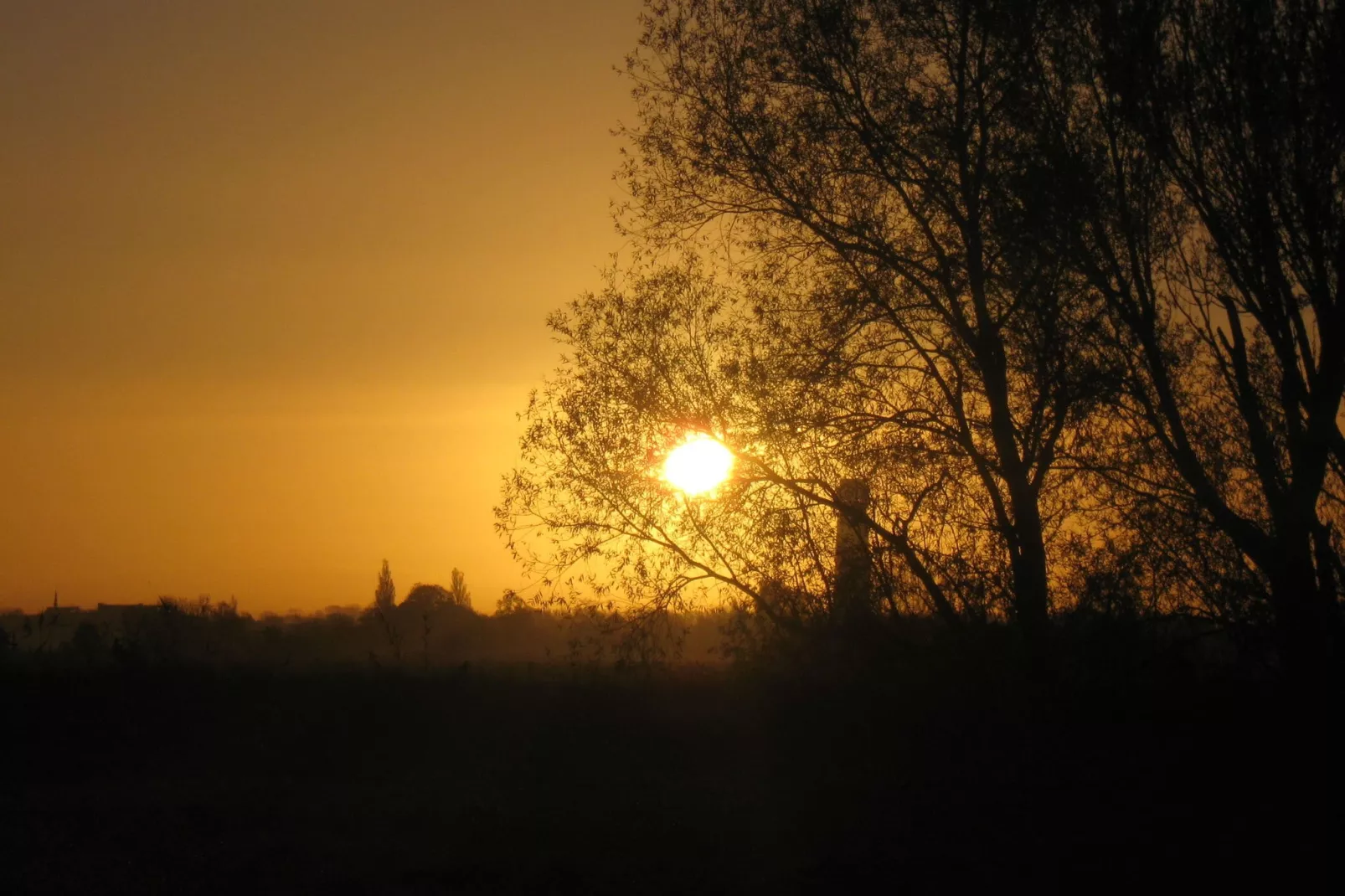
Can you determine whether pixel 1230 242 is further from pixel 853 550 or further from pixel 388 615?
pixel 388 615

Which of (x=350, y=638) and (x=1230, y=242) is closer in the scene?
(x=1230, y=242)

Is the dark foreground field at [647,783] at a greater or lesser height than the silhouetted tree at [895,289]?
lesser

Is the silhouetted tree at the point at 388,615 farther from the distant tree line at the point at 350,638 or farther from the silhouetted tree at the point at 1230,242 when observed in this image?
the silhouetted tree at the point at 1230,242

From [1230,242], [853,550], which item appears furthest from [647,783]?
[1230,242]

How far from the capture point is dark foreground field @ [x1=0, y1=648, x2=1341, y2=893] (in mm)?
11031

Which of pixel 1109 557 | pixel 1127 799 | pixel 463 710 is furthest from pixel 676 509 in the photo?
pixel 1127 799

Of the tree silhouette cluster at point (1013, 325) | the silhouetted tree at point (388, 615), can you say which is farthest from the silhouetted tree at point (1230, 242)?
the silhouetted tree at point (388, 615)

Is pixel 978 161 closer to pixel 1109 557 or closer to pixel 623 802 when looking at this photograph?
pixel 1109 557

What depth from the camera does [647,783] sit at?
1484 centimetres

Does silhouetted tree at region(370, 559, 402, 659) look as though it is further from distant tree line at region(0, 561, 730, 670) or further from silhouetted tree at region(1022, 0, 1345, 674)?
silhouetted tree at region(1022, 0, 1345, 674)

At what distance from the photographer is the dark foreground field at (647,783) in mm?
11031

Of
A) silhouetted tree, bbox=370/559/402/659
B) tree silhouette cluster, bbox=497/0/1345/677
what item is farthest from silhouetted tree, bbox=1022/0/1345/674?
Result: silhouetted tree, bbox=370/559/402/659

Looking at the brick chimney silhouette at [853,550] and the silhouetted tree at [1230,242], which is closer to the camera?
the silhouetted tree at [1230,242]

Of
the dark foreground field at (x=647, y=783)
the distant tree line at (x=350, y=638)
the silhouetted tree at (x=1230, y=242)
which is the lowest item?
the dark foreground field at (x=647, y=783)
